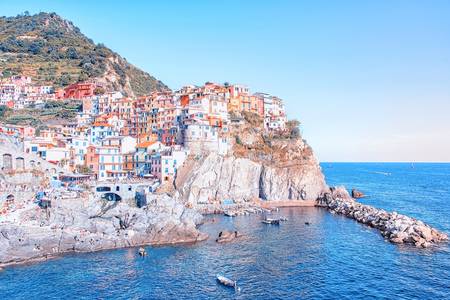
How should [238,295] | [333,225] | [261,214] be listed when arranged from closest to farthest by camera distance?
1. [238,295]
2. [333,225]
3. [261,214]

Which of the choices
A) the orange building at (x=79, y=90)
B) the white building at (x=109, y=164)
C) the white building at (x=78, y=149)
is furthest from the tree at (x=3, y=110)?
the white building at (x=109, y=164)

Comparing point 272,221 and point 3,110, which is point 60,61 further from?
point 272,221

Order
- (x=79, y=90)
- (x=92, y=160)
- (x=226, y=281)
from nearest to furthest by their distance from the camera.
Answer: (x=226, y=281)
(x=92, y=160)
(x=79, y=90)

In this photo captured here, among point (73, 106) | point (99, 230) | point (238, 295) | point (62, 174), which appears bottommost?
point (238, 295)

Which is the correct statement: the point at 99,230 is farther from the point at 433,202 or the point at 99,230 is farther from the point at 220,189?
the point at 433,202

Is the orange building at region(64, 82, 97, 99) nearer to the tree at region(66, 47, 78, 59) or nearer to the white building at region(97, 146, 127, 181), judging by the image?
the tree at region(66, 47, 78, 59)

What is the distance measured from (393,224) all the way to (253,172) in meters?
35.8

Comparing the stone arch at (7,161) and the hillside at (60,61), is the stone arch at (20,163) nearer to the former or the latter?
the stone arch at (7,161)

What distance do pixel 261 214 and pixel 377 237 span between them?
24747mm

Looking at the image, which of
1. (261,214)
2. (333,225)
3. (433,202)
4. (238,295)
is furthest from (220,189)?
(433,202)

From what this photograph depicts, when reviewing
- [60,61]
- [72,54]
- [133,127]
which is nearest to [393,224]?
[133,127]

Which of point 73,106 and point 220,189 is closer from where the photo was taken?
point 220,189

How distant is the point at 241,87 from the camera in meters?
113

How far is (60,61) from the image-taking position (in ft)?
495
